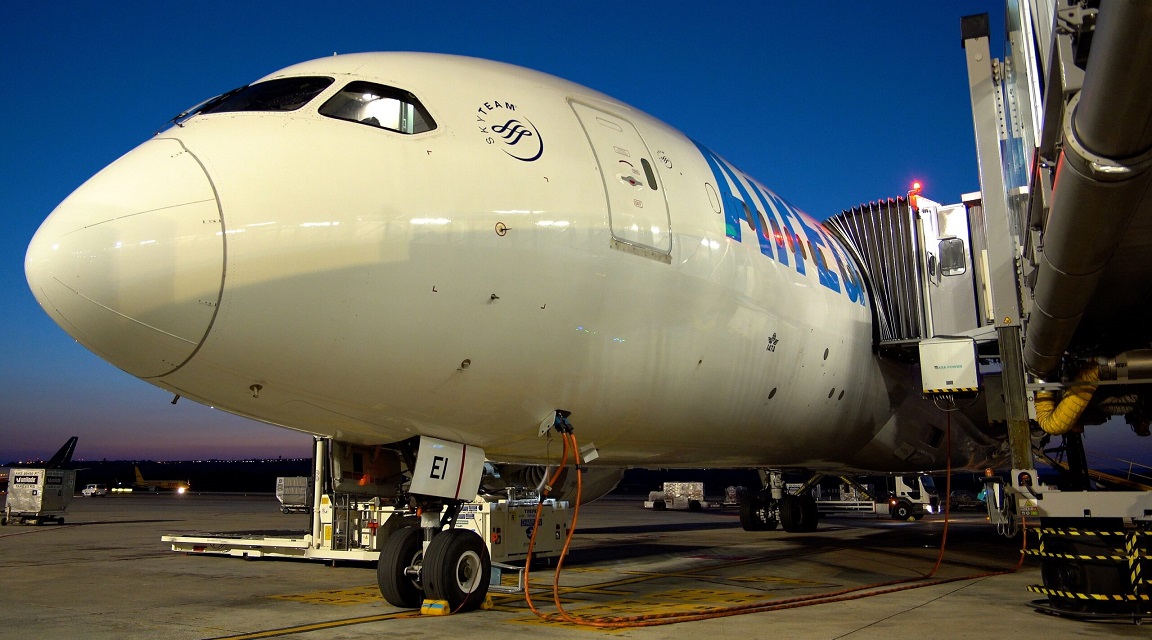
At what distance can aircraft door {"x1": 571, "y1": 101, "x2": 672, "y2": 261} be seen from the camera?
6.42m

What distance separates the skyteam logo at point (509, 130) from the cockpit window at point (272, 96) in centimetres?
108

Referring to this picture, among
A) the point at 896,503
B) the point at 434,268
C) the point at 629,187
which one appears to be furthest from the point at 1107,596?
the point at 896,503

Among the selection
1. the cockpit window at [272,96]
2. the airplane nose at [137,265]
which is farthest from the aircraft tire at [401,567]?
the cockpit window at [272,96]

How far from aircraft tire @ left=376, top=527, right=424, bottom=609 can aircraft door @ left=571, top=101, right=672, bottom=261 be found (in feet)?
9.79

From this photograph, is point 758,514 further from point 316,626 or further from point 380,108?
point 380,108

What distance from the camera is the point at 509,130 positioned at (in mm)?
6148

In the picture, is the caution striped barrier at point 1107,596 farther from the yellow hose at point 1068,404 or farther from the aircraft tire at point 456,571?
the aircraft tire at point 456,571

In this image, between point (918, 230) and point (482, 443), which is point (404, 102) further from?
point (918, 230)

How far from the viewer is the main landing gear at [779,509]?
765 inches

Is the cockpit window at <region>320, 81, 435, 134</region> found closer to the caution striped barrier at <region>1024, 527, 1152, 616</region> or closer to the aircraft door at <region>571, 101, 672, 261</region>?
the aircraft door at <region>571, 101, 672, 261</region>

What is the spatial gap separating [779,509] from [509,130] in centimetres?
1542

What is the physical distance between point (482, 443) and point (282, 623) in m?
2.22

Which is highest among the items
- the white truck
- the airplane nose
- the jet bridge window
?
the jet bridge window

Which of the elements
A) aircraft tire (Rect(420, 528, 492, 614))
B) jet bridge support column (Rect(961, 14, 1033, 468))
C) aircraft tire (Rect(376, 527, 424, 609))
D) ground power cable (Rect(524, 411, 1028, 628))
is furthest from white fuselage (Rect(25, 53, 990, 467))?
jet bridge support column (Rect(961, 14, 1033, 468))
